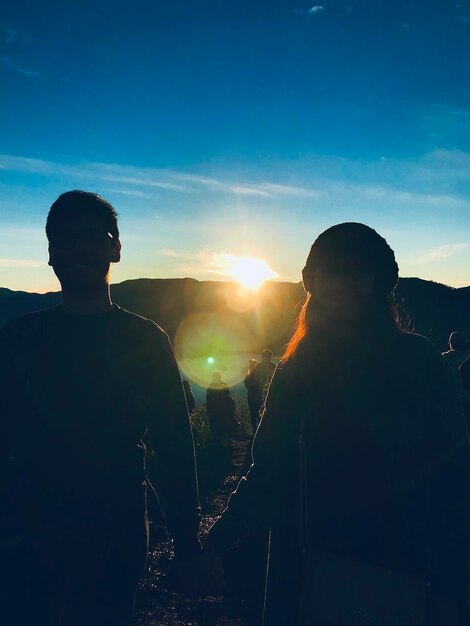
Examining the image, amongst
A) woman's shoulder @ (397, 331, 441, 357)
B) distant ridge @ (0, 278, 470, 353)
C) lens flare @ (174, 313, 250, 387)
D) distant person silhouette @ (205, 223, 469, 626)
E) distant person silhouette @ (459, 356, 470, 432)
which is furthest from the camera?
lens flare @ (174, 313, 250, 387)

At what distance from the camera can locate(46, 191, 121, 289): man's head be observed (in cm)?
227

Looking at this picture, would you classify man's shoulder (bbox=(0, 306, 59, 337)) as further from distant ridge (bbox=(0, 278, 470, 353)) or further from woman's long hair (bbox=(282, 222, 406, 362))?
distant ridge (bbox=(0, 278, 470, 353))

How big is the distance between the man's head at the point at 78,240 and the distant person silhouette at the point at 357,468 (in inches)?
38.0

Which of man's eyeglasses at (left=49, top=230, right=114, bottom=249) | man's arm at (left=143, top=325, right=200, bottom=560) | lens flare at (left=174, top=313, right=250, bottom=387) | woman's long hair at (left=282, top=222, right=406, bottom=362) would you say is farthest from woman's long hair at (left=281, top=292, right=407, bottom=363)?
lens flare at (left=174, top=313, right=250, bottom=387)

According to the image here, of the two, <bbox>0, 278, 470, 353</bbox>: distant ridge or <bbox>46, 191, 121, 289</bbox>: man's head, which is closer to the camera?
<bbox>46, 191, 121, 289</bbox>: man's head

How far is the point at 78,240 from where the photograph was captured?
229cm

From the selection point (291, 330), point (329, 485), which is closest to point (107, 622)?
point (329, 485)

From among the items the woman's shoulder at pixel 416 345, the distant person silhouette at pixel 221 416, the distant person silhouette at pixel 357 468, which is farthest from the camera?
the distant person silhouette at pixel 221 416

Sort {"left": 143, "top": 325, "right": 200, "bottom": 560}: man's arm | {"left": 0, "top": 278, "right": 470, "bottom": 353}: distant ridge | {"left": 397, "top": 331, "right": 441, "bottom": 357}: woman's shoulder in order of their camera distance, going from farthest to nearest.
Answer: {"left": 0, "top": 278, "right": 470, "bottom": 353}: distant ridge, {"left": 143, "top": 325, "right": 200, "bottom": 560}: man's arm, {"left": 397, "top": 331, "right": 441, "bottom": 357}: woman's shoulder

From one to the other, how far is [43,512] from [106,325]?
0.81m

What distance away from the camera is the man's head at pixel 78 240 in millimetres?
2271

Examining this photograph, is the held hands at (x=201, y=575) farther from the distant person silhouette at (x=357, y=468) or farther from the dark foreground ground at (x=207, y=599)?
the dark foreground ground at (x=207, y=599)

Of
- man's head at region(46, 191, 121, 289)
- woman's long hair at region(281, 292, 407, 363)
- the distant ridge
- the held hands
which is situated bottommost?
the held hands

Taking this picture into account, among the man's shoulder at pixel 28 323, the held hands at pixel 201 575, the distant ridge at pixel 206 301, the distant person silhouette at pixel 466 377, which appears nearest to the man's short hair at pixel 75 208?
the man's shoulder at pixel 28 323
